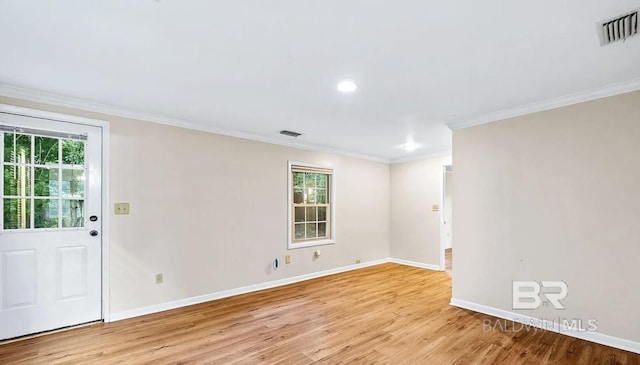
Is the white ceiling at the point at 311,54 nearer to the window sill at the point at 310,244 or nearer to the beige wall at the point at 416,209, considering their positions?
the window sill at the point at 310,244

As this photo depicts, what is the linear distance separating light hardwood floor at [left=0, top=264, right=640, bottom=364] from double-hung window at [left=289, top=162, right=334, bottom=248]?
1429 millimetres

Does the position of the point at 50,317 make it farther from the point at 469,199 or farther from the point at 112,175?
the point at 469,199

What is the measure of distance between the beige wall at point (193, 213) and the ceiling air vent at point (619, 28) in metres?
3.84

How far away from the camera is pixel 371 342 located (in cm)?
282

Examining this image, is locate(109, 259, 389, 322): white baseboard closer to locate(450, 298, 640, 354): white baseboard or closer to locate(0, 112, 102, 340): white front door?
locate(0, 112, 102, 340): white front door

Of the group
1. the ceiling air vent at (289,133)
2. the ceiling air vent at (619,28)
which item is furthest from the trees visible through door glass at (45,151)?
the ceiling air vent at (619,28)

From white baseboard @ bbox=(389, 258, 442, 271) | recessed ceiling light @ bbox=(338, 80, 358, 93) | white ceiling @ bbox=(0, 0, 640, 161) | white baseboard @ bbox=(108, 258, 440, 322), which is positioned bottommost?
white baseboard @ bbox=(389, 258, 442, 271)

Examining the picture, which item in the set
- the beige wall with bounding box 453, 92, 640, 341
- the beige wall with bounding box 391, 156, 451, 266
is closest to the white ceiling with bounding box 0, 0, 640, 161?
the beige wall with bounding box 453, 92, 640, 341

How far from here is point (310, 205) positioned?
5.41 metres

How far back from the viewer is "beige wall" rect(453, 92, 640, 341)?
2.70 meters

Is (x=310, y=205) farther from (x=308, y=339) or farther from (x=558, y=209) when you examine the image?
(x=558, y=209)

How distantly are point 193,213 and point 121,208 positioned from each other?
0.79 meters

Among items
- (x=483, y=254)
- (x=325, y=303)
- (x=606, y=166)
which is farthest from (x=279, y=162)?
(x=606, y=166)

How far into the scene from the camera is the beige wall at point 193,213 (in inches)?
134
